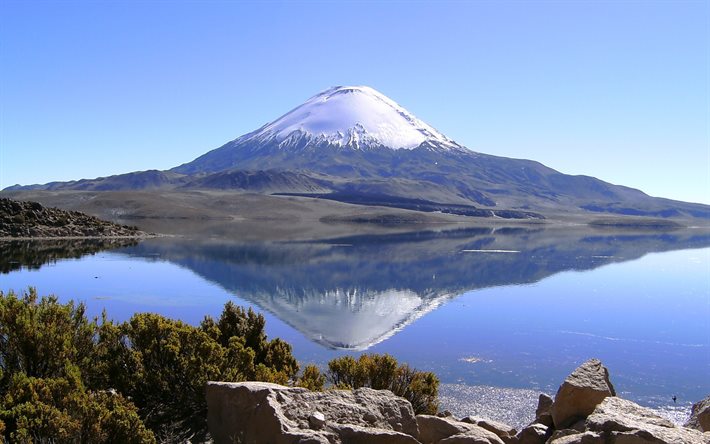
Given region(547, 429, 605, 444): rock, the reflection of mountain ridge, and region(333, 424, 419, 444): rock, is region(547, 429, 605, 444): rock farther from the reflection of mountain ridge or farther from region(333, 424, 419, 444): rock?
the reflection of mountain ridge

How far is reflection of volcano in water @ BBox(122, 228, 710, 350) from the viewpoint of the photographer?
19.4 m

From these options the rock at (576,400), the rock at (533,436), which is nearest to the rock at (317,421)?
the rock at (533,436)

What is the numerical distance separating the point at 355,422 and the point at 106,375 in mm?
2994

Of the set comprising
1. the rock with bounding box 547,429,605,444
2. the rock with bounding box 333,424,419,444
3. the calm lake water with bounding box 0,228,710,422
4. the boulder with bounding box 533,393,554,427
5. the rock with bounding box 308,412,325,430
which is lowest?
the calm lake water with bounding box 0,228,710,422

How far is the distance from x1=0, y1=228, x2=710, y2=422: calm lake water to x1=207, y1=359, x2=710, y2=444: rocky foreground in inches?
196

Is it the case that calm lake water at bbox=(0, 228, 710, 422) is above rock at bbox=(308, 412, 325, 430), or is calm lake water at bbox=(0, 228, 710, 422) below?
below

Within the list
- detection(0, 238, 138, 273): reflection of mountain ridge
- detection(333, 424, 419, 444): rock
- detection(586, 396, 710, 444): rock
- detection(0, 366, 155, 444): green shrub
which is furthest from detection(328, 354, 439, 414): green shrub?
detection(0, 238, 138, 273): reflection of mountain ridge

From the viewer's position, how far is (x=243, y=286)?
997 inches

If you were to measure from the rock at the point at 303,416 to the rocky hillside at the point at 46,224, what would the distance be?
4083cm

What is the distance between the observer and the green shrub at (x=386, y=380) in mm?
7934

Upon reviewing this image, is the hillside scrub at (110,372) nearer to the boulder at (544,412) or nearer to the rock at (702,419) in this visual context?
→ the boulder at (544,412)

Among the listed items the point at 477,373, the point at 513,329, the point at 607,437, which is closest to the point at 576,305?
the point at 513,329

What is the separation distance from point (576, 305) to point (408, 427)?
20501 millimetres

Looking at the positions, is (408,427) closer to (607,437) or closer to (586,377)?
(607,437)
